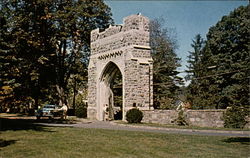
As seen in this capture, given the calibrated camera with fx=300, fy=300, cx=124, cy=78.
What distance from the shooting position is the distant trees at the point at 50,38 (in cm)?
2692

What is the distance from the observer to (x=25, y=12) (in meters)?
27.7

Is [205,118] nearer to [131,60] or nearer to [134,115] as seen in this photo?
[134,115]

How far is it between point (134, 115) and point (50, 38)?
13.3 meters

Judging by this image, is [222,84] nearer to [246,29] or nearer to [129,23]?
[246,29]

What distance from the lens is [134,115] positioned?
64.6 ft

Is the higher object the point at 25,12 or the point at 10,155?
the point at 25,12

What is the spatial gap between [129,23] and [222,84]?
16.7m

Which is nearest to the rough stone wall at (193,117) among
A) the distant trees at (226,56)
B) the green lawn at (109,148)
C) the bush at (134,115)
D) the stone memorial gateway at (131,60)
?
the bush at (134,115)

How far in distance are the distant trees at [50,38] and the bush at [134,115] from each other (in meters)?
10.9

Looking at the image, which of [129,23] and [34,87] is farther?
[34,87]

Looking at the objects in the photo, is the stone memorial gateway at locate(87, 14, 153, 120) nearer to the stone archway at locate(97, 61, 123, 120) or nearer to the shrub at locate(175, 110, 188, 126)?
the stone archway at locate(97, 61, 123, 120)

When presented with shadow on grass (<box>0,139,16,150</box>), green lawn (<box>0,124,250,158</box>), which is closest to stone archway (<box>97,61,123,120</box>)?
green lawn (<box>0,124,250,158</box>)

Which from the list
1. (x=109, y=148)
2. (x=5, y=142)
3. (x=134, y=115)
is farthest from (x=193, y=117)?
(x=5, y=142)

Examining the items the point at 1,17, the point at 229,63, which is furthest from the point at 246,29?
the point at 1,17
